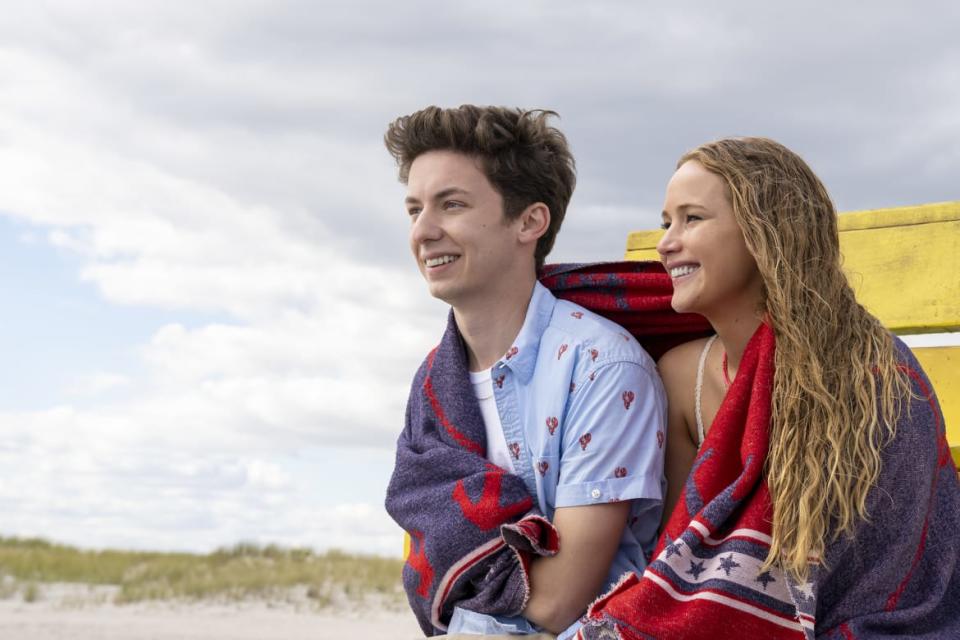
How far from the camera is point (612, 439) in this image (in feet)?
Result: 7.97

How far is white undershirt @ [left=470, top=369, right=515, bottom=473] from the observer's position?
262 centimetres

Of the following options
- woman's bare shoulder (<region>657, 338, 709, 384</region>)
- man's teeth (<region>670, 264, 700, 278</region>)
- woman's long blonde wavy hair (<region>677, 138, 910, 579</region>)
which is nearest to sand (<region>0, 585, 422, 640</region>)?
woman's bare shoulder (<region>657, 338, 709, 384</region>)

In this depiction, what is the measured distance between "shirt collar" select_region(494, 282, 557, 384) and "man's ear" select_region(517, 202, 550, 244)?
0.16 m

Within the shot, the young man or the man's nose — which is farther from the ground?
the man's nose

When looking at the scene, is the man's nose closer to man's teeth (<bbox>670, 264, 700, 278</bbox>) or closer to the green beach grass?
man's teeth (<bbox>670, 264, 700, 278</bbox>)

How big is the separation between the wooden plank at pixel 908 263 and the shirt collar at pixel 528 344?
102 centimetres

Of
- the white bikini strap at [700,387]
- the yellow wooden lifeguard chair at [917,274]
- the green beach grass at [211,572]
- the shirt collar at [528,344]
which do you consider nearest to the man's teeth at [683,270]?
the white bikini strap at [700,387]

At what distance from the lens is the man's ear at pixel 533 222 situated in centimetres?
277

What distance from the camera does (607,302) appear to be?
2787 millimetres

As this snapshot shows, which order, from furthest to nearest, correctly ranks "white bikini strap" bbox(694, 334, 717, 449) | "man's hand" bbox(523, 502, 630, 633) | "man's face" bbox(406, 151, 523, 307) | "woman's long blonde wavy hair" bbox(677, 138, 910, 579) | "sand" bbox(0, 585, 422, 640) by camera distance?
"sand" bbox(0, 585, 422, 640) → "man's face" bbox(406, 151, 523, 307) → "white bikini strap" bbox(694, 334, 717, 449) → "man's hand" bbox(523, 502, 630, 633) → "woman's long blonde wavy hair" bbox(677, 138, 910, 579)

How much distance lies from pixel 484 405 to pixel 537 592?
525 mm

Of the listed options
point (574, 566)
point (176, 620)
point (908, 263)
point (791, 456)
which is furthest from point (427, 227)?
point (176, 620)

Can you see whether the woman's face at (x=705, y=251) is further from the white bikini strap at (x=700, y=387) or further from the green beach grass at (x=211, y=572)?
the green beach grass at (x=211, y=572)

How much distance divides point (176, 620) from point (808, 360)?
28.6ft
